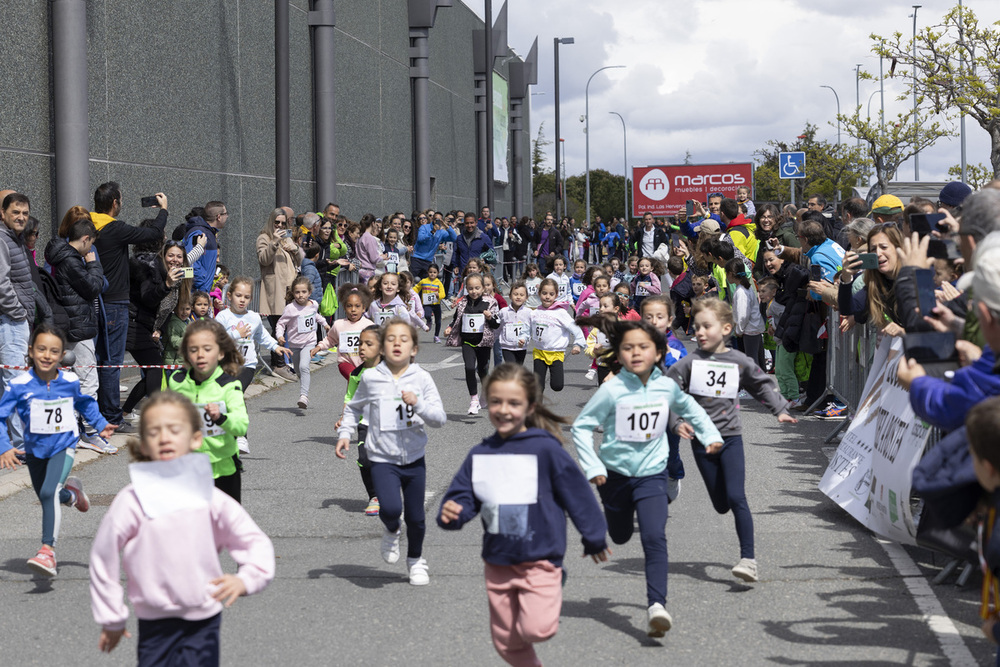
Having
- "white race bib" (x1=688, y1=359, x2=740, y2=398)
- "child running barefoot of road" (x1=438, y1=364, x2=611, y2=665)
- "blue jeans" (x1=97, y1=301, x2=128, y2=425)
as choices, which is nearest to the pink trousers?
"child running barefoot of road" (x1=438, y1=364, x2=611, y2=665)

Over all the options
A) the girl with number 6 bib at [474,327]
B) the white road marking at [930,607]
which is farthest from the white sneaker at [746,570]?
the girl with number 6 bib at [474,327]

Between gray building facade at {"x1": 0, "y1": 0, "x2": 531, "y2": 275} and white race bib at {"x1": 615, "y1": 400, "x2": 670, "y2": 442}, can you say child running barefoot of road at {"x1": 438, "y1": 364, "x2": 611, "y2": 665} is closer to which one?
white race bib at {"x1": 615, "y1": 400, "x2": 670, "y2": 442}

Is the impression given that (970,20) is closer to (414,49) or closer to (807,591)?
(414,49)

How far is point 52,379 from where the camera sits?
23.8 ft

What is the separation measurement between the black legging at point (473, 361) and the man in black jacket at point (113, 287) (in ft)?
11.1

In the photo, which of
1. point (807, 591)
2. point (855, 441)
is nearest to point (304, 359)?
point (855, 441)

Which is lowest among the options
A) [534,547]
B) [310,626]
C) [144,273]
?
[310,626]

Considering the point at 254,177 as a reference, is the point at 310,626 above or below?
below

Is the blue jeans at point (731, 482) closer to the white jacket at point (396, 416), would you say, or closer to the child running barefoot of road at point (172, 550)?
the white jacket at point (396, 416)

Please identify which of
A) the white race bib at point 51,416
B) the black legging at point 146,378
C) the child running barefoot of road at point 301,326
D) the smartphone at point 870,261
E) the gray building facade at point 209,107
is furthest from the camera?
the gray building facade at point 209,107

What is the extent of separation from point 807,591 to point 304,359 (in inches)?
324

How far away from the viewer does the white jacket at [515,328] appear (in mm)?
12727

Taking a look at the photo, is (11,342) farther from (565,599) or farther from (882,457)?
(882,457)

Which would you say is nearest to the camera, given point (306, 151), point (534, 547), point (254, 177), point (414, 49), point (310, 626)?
point (534, 547)
